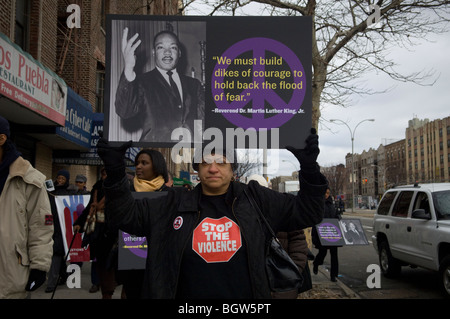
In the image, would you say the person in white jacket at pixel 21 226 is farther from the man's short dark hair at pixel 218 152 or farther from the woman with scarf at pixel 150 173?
the man's short dark hair at pixel 218 152

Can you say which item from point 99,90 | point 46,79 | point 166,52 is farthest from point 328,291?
point 99,90

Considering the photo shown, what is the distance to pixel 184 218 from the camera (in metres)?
2.49

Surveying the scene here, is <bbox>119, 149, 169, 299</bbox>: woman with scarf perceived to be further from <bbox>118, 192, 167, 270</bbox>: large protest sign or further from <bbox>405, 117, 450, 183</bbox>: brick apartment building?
<bbox>405, 117, 450, 183</bbox>: brick apartment building

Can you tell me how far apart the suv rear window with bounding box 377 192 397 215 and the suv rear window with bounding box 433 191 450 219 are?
1.77 meters

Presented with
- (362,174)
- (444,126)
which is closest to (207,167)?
(444,126)

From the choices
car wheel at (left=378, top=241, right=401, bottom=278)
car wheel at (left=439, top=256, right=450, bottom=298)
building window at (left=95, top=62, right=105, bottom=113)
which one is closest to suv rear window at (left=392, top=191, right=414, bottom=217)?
car wheel at (left=378, top=241, right=401, bottom=278)

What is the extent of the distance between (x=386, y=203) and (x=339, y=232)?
185cm

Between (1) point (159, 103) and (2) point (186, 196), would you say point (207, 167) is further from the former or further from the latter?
(1) point (159, 103)

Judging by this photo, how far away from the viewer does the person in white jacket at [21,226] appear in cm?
295

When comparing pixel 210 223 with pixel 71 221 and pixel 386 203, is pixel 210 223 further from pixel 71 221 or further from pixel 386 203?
pixel 386 203

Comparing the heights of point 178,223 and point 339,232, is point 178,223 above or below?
above

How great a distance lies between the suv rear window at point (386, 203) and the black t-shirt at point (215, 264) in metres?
8.40

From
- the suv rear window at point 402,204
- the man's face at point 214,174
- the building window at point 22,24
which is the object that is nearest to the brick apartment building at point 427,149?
the suv rear window at point 402,204

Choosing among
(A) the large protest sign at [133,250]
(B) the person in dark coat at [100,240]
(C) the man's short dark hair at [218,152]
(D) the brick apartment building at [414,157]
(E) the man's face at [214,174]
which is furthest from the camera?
(D) the brick apartment building at [414,157]
